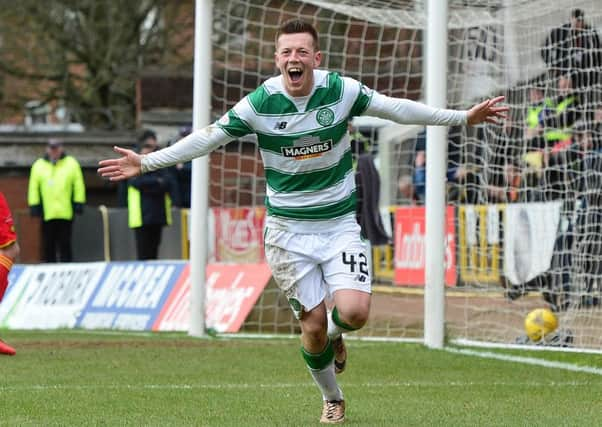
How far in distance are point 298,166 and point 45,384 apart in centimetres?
267

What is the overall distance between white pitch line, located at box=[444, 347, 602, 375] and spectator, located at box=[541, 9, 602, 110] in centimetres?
286

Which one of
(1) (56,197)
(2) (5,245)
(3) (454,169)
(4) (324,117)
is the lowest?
(1) (56,197)

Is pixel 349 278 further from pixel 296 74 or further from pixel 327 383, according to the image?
pixel 296 74

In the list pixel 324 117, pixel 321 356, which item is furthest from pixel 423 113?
pixel 321 356

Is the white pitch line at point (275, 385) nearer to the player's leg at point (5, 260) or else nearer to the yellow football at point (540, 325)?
the player's leg at point (5, 260)

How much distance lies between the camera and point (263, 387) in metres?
9.02

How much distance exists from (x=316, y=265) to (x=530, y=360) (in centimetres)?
399

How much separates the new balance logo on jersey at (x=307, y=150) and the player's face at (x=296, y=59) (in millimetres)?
295

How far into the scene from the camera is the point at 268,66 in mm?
27016

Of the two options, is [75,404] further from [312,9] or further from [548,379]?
[312,9]

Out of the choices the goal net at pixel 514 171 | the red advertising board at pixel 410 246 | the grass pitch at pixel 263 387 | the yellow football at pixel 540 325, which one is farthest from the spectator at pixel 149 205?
the yellow football at pixel 540 325

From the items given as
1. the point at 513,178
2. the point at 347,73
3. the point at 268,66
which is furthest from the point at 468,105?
the point at 268,66

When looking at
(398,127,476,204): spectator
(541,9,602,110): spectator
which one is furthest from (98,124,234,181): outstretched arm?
(398,127,476,204): spectator

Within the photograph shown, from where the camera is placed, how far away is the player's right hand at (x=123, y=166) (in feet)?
23.9
